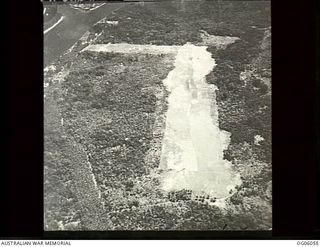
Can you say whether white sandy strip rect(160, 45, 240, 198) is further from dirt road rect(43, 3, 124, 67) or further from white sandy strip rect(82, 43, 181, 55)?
dirt road rect(43, 3, 124, 67)

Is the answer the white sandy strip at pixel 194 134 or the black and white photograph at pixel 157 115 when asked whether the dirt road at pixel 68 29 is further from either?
the white sandy strip at pixel 194 134

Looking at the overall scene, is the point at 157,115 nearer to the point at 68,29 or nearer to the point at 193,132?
the point at 193,132

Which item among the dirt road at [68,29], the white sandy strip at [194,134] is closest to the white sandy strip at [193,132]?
the white sandy strip at [194,134]

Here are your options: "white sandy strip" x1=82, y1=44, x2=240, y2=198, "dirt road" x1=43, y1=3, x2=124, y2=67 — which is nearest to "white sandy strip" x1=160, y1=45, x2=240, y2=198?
"white sandy strip" x1=82, y1=44, x2=240, y2=198

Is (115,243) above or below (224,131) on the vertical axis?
below

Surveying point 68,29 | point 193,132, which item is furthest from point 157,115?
point 68,29
